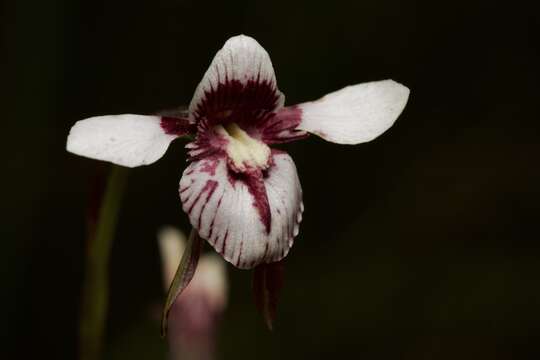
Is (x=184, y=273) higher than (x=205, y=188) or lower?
lower

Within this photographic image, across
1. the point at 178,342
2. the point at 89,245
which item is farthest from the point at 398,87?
the point at 178,342

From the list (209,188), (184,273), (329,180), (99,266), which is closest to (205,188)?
(209,188)

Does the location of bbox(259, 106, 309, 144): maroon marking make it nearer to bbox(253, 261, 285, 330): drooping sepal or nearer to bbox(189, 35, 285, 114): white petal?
bbox(189, 35, 285, 114): white petal

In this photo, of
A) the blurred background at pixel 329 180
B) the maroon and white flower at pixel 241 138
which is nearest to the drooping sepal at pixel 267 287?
the maroon and white flower at pixel 241 138

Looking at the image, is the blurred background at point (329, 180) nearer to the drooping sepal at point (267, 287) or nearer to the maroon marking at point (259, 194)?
the drooping sepal at point (267, 287)

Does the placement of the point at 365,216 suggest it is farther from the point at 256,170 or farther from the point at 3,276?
the point at 256,170

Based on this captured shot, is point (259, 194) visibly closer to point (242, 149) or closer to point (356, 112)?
point (242, 149)
